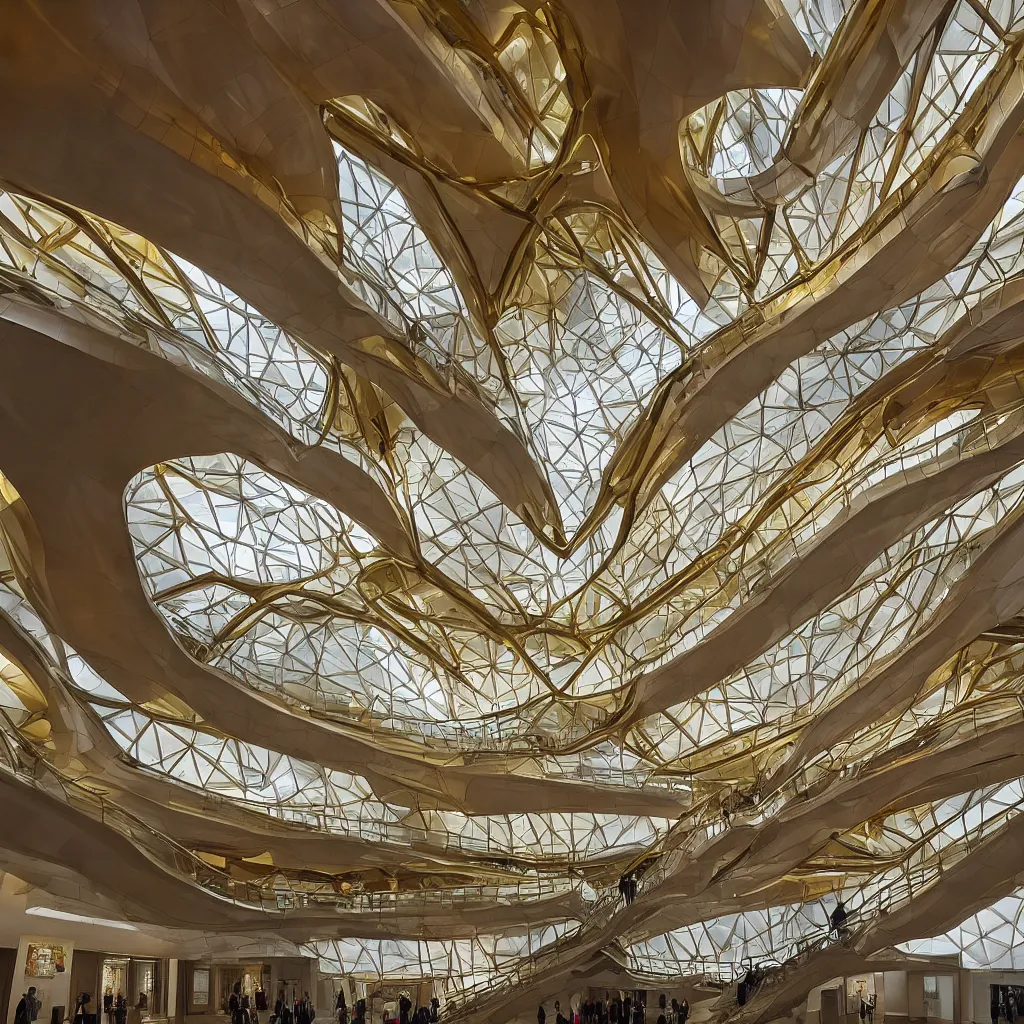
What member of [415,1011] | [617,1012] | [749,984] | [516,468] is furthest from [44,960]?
[749,984]

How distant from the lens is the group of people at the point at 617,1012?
92.7 ft

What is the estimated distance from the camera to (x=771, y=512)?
26.6 meters

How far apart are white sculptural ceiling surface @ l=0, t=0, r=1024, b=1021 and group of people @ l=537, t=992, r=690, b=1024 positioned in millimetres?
990

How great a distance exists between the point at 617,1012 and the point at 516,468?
18.0 metres

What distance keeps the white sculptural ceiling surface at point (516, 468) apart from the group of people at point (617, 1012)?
0.99 metres

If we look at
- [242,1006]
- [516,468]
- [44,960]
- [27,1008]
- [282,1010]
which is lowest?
[282,1010]

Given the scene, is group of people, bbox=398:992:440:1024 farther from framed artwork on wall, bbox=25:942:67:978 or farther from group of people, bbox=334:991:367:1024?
framed artwork on wall, bbox=25:942:67:978

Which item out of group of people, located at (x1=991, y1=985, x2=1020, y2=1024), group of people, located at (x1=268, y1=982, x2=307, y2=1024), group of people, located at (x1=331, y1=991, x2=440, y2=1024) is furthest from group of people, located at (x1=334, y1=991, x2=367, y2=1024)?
group of people, located at (x1=991, y1=985, x2=1020, y2=1024)

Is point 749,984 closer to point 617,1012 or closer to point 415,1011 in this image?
point 617,1012

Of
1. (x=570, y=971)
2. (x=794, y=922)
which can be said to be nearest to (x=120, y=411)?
(x=570, y=971)

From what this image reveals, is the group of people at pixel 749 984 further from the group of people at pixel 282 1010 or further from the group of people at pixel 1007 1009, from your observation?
the group of people at pixel 282 1010

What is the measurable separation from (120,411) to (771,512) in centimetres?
1737

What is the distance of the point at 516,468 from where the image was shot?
838 inches

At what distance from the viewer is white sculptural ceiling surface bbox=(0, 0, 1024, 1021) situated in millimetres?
14586
